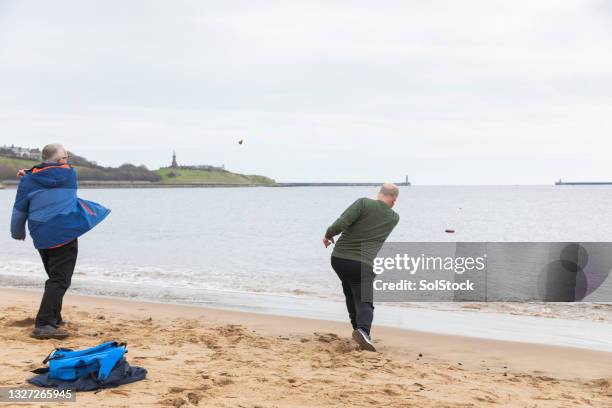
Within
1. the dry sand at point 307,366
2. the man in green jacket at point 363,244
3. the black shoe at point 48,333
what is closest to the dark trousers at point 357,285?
the man in green jacket at point 363,244

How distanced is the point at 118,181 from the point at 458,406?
188m

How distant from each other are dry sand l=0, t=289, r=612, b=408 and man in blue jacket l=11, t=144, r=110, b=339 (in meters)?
0.47

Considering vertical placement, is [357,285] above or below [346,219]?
below

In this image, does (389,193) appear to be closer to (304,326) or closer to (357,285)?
(357,285)

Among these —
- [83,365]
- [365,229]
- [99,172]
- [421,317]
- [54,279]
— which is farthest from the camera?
[99,172]

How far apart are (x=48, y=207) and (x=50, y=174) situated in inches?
14.2

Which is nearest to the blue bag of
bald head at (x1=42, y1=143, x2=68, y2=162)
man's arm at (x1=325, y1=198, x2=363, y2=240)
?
bald head at (x1=42, y1=143, x2=68, y2=162)

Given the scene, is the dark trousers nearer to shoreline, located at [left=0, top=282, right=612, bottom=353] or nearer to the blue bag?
shoreline, located at [left=0, top=282, right=612, bottom=353]

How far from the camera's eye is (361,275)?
7.06 meters

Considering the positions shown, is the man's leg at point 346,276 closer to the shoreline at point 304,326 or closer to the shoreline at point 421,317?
the shoreline at point 304,326

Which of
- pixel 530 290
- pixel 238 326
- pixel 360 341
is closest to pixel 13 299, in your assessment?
pixel 238 326

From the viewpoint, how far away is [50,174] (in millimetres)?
6691

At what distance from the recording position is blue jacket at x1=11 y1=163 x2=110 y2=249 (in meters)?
6.70

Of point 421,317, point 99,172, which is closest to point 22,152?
point 99,172
